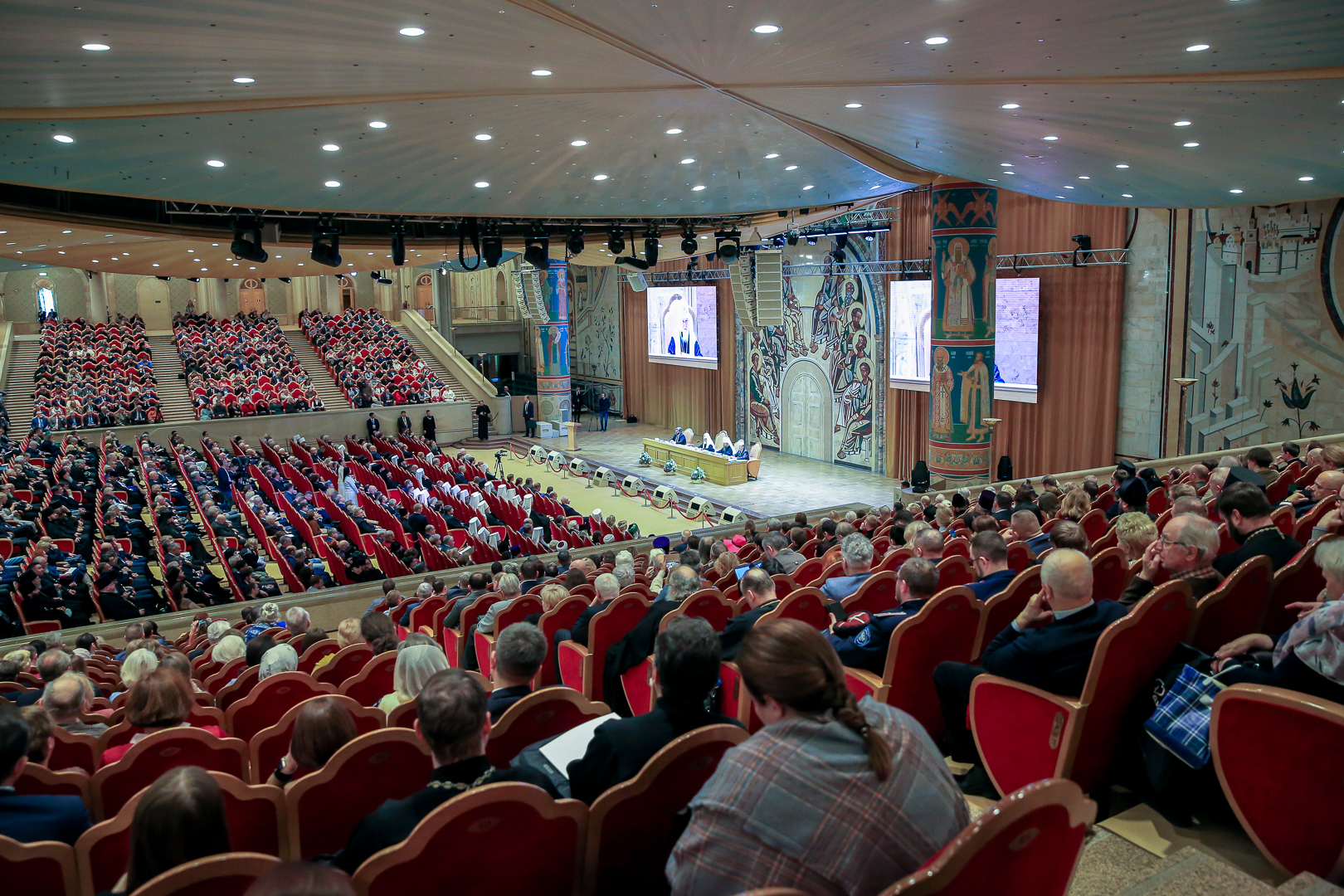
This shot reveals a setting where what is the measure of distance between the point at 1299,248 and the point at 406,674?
12.6m

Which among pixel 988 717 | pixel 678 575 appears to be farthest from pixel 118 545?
pixel 988 717

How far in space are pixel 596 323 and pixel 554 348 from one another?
21.4 ft

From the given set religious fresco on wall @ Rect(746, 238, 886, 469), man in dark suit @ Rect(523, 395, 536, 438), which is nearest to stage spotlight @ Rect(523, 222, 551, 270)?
religious fresco on wall @ Rect(746, 238, 886, 469)

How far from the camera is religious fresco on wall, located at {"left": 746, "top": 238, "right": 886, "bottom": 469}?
19.2m

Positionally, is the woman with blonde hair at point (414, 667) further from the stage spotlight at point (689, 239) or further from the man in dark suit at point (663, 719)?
the stage spotlight at point (689, 239)

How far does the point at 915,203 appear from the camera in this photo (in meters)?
17.5

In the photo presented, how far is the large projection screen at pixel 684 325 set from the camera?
24.4 meters

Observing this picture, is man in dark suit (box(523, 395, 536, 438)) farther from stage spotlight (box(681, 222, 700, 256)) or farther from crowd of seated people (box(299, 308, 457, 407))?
stage spotlight (box(681, 222, 700, 256))

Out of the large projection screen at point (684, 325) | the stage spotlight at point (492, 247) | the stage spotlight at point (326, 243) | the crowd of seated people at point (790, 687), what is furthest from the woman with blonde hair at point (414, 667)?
the large projection screen at point (684, 325)

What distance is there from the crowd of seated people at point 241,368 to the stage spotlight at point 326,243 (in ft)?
36.0

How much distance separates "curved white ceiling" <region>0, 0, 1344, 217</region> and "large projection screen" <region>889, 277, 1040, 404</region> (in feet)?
15.4

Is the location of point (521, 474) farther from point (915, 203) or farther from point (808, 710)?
point (808, 710)

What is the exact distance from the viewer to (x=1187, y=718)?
8.28 feet

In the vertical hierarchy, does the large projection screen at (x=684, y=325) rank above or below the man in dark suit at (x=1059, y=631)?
above
